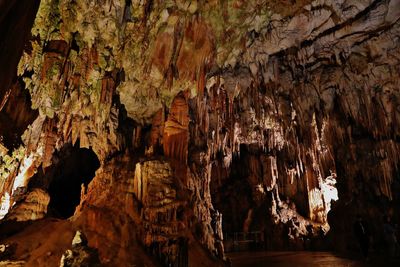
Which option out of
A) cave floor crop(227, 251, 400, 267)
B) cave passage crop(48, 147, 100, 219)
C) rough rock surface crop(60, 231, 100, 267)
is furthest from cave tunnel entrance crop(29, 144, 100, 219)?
rough rock surface crop(60, 231, 100, 267)

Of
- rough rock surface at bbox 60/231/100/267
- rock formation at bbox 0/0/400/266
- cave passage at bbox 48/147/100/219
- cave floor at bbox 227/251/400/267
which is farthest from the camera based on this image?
cave passage at bbox 48/147/100/219

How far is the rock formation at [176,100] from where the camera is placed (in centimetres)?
734

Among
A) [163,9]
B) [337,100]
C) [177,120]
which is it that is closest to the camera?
[163,9]

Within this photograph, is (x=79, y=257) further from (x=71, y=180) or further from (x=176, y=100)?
(x=71, y=180)

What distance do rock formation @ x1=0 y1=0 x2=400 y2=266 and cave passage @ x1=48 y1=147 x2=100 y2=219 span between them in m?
3.02

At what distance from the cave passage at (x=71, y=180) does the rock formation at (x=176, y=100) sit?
3023 millimetres

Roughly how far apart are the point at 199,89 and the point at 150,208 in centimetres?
411

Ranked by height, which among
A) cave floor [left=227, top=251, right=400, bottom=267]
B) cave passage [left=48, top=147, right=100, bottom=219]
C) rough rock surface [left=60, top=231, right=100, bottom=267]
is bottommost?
cave floor [left=227, top=251, right=400, bottom=267]

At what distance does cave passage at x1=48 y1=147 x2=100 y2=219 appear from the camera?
45.9ft

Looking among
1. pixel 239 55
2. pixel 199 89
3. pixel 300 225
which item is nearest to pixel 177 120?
pixel 199 89

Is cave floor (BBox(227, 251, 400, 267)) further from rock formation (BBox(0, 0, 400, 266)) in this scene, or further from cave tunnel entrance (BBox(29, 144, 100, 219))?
cave tunnel entrance (BBox(29, 144, 100, 219))

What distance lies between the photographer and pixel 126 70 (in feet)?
30.2

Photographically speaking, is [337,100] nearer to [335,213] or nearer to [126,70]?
[335,213]

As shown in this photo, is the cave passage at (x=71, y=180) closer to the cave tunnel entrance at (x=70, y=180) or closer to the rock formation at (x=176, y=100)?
the cave tunnel entrance at (x=70, y=180)
